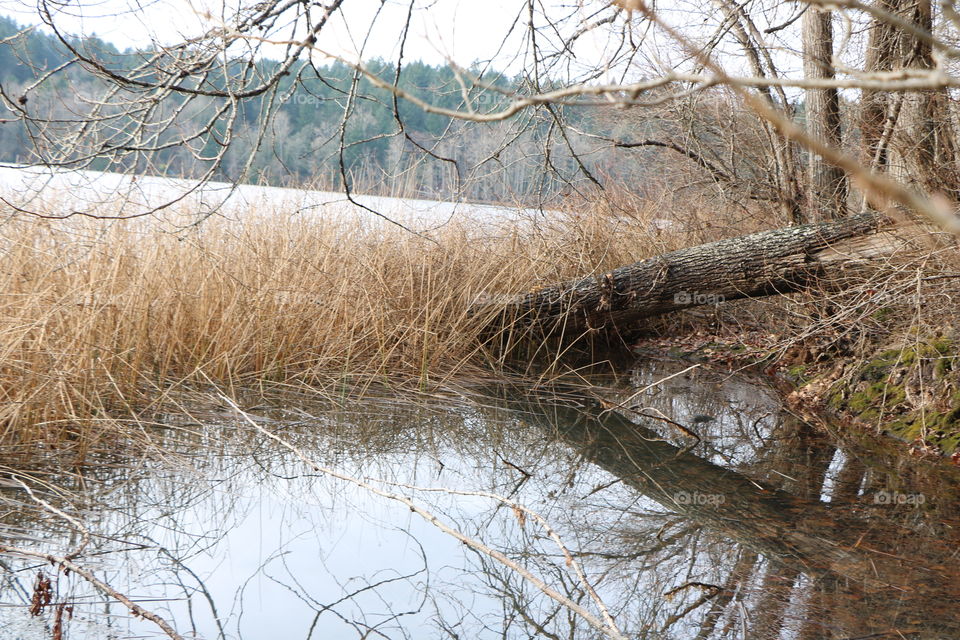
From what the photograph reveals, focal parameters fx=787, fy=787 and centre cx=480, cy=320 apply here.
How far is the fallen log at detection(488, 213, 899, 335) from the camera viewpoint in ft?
15.1

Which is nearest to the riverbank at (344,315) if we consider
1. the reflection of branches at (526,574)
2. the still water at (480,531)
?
the still water at (480,531)

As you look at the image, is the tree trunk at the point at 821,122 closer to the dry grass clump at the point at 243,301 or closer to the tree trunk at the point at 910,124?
the tree trunk at the point at 910,124

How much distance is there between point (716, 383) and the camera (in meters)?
5.50

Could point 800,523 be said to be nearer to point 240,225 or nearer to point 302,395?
point 302,395

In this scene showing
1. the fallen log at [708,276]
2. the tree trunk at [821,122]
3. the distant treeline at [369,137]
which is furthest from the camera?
the tree trunk at [821,122]

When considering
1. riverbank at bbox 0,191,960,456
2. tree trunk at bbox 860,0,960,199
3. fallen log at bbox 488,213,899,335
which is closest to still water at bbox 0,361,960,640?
riverbank at bbox 0,191,960,456

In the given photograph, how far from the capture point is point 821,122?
5668mm

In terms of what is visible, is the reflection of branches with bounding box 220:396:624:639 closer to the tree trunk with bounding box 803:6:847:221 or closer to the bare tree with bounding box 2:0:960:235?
the bare tree with bounding box 2:0:960:235

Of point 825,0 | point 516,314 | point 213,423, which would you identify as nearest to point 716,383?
point 516,314

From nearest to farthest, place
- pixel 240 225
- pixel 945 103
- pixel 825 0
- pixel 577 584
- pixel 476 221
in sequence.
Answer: pixel 825 0, pixel 577 584, pixel 945 103, pixel 240 225, pixel 476 221

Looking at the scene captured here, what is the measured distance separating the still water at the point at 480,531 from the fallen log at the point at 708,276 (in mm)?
1092

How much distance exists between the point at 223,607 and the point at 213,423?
1701mm

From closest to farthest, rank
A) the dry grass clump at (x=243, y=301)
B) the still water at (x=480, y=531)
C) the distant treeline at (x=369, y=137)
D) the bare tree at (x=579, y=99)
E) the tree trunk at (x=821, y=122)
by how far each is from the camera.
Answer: the bare tree at (x=579, y=99) < the still water at (x=480, y=531) < the distant treeline at (x=369, y=137) < the dry grass clump at (x=243, y=301) < the tree trunk at (x=821, y=122)

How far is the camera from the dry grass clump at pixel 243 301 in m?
3.18
